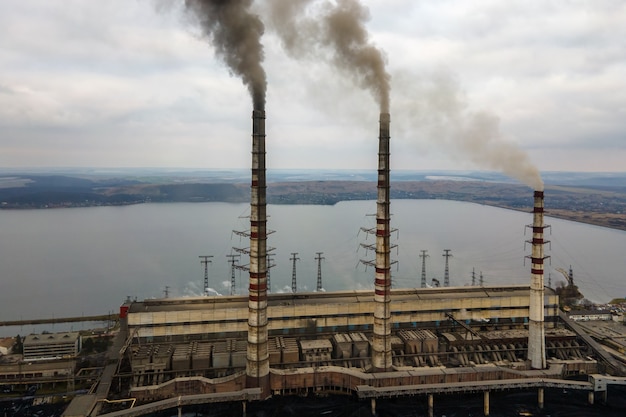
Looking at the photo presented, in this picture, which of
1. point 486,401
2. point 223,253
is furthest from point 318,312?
point 223,253

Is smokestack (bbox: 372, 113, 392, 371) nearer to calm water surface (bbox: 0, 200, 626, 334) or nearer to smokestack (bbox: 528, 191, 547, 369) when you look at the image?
smokestack (bbox: 528, 191, 547, 369)

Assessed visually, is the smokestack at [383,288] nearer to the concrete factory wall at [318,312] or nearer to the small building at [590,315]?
the concrete factory wall at [318,312]

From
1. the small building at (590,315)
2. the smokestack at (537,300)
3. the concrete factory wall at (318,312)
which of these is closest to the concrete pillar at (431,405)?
the concrete factory wall at (318,312)

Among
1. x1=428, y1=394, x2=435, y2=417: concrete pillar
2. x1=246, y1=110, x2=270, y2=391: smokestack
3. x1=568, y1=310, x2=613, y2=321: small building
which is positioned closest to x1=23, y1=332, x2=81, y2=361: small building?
x1=246, y1=110, x2=270, y2=391: smokestack

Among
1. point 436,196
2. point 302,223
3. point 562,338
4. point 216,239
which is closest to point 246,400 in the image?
point 562,338

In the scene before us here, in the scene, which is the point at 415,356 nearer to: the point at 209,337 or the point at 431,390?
the point at 431,390

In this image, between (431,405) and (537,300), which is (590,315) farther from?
(431,405)
